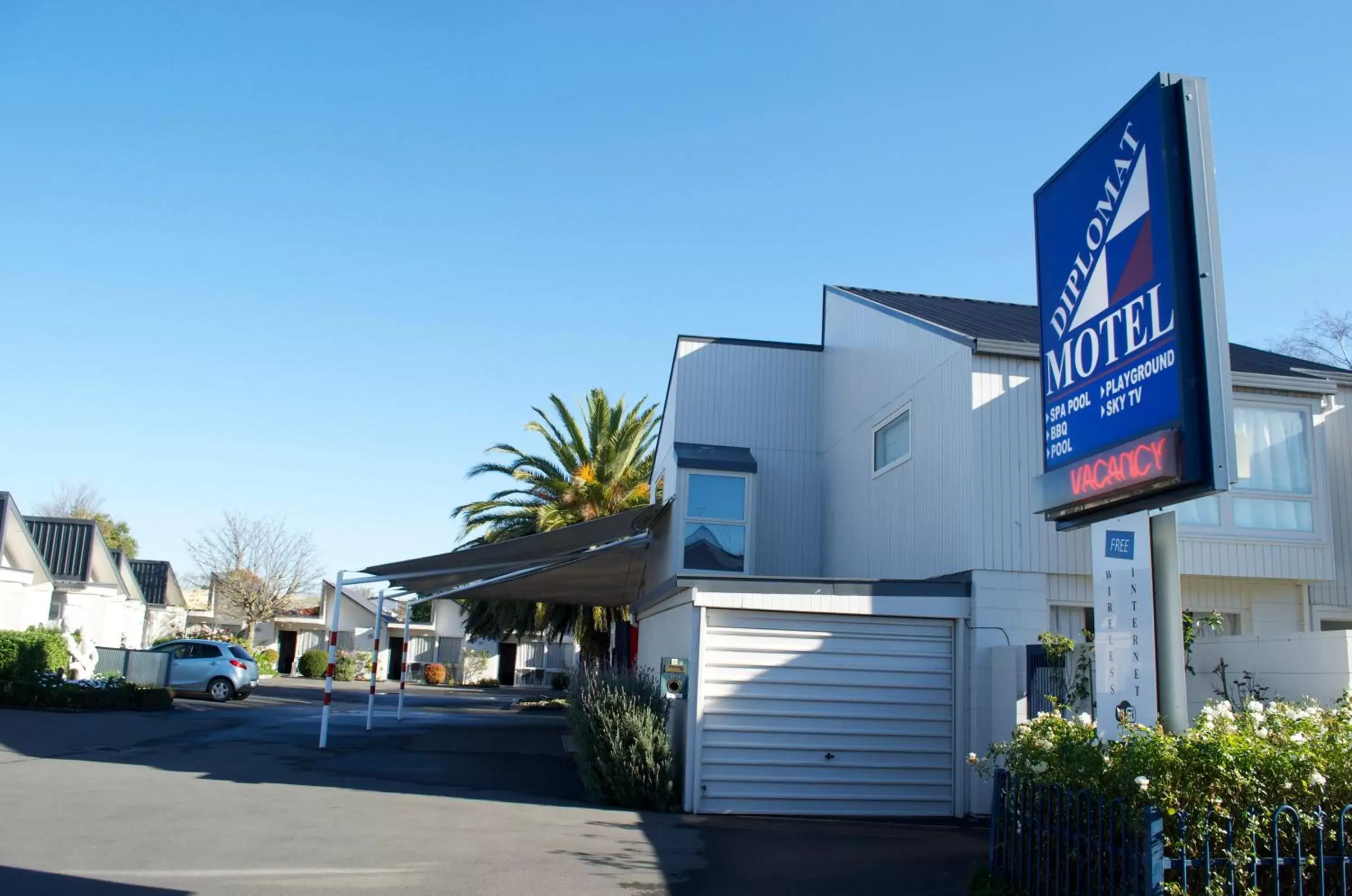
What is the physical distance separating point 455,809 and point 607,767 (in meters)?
1.75

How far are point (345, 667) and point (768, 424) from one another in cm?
3466

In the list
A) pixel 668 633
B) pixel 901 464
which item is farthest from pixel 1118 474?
pixel 668 633

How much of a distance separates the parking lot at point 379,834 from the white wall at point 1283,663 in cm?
303

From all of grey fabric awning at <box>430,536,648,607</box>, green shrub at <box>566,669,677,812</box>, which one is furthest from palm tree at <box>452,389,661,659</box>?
green shrub at <box>566,669,677,812</box>

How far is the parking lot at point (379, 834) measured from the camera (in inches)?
304

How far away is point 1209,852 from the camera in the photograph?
577cm

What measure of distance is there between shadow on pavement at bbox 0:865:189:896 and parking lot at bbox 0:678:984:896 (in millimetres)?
23

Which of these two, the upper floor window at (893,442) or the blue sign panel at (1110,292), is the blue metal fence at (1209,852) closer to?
the blue sign panel at (1110,292)

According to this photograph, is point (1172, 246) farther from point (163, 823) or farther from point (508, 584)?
point (508, 584)

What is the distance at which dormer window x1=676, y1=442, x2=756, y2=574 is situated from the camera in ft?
58.9

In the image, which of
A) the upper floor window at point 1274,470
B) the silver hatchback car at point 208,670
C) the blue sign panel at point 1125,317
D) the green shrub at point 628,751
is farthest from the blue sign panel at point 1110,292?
the silver hatchback car at point 208,670

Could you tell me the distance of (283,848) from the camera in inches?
338

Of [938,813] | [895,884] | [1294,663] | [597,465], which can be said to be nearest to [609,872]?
[895,884]

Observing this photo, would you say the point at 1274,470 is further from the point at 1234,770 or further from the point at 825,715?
the point at 1234,770
